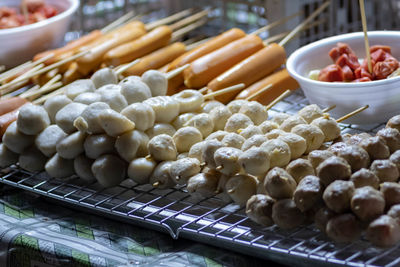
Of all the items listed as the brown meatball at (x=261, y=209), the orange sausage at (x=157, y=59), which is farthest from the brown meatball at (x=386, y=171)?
the orange sausage at (x=157, y=59)

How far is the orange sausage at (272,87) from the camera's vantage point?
7.89ft

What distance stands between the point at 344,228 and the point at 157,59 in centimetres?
144

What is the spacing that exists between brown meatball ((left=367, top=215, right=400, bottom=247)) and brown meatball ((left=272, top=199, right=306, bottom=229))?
182mm

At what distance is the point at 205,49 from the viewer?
267 cm

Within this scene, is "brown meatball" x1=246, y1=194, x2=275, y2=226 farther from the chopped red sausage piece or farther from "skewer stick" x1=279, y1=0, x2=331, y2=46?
"skewer stick" x1=279, y1=0, x2=331, y2=46

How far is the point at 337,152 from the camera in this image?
1723 millimetres

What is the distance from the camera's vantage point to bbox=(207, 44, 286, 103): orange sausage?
243 centimetres

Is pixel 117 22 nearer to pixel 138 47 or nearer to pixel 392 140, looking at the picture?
pixel 138 47

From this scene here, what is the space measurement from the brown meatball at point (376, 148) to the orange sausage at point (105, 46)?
1.39 metres

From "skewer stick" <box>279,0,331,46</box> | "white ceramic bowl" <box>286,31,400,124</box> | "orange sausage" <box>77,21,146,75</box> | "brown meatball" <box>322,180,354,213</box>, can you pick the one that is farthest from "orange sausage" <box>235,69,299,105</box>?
"brown meatball" <box>322,180,354,213</box>

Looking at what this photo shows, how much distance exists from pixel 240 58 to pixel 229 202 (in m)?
0.92

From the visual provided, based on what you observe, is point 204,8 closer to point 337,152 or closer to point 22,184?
point 22,184

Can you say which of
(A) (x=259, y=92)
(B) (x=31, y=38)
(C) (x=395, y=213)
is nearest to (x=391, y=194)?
(C) (x=395, y=213)

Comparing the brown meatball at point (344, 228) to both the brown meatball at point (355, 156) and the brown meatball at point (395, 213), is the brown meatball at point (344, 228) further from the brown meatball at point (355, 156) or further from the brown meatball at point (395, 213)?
the brown meatball at point (355, 156)
